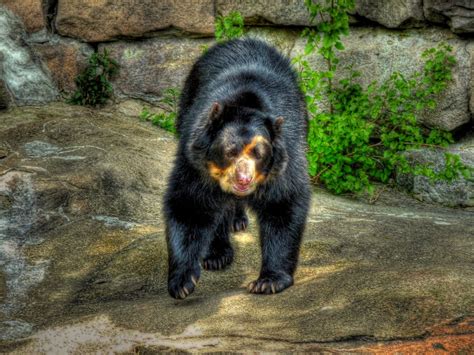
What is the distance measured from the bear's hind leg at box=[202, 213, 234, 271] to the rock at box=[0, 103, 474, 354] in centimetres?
8

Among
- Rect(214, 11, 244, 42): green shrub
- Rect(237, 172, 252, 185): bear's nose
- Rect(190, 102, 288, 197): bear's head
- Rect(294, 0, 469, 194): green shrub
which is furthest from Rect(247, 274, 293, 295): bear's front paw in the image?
Rect(214, 11, 244, 42): green shrub

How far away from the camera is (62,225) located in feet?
17.0

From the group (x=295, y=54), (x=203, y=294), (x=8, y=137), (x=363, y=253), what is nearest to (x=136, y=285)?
(x=203, y=294)

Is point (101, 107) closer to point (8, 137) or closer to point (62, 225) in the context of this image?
point (8, 137)

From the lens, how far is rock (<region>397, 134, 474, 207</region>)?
7.06 m

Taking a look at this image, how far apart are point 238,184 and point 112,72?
13.8 ft

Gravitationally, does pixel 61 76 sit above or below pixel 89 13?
below

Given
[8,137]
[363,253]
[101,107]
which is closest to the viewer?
[363,253]

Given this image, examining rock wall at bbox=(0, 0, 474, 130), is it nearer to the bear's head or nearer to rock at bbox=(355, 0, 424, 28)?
rock at bbox=(355, 0, 424, 28)

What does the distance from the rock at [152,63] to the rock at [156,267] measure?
0.66 metres

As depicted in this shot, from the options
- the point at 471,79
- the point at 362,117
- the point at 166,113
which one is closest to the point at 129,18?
the point at 166,113

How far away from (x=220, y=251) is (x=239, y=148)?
1143mm

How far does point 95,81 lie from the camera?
25.4ft

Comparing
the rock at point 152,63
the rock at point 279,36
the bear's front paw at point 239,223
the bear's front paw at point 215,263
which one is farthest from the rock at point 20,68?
the bear's front paw at point 215,263
